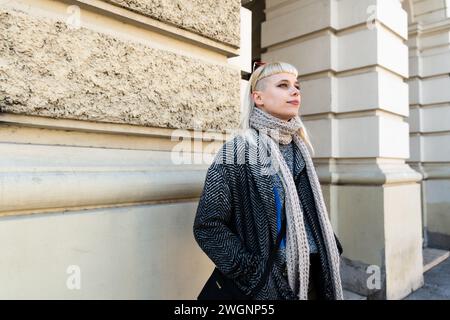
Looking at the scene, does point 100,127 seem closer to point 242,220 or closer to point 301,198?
point 242,220

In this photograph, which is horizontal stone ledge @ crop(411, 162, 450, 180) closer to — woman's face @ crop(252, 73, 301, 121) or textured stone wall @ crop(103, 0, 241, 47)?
textured stone wall @ crop(103, 0, 241, 47)

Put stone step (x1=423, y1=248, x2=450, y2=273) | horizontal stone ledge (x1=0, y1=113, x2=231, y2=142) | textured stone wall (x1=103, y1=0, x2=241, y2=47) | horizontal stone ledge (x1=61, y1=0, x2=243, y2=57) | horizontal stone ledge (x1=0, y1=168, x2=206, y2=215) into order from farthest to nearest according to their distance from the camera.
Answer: stone step (x1=423, y1=248, x2=450, y2=273), textured stone wall (x1=103, y1=0, x2=241, y2=47), horizontal stone ledge (x1=61, y1=0, x2=243, y2=57), horizontal stone ledge (x1=0, y1=113, x2=231, y2=142), horizontal stone ledge (x1=0, y1=168, x2=206, y2=215)

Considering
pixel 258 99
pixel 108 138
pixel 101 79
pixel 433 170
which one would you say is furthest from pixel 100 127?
pixel 433 170

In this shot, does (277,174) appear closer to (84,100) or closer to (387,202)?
(84,100)

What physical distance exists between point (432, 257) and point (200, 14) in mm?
5609

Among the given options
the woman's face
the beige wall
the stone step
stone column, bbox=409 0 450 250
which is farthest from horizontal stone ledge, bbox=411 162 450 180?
the woman's face

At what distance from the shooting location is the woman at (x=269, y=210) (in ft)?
5.04

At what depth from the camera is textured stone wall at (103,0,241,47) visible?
1.99m

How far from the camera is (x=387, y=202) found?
3934mm

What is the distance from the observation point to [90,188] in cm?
170

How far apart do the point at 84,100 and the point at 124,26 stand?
1.70 feet

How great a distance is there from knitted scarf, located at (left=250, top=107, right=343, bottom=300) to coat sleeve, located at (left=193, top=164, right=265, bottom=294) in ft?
0.59
